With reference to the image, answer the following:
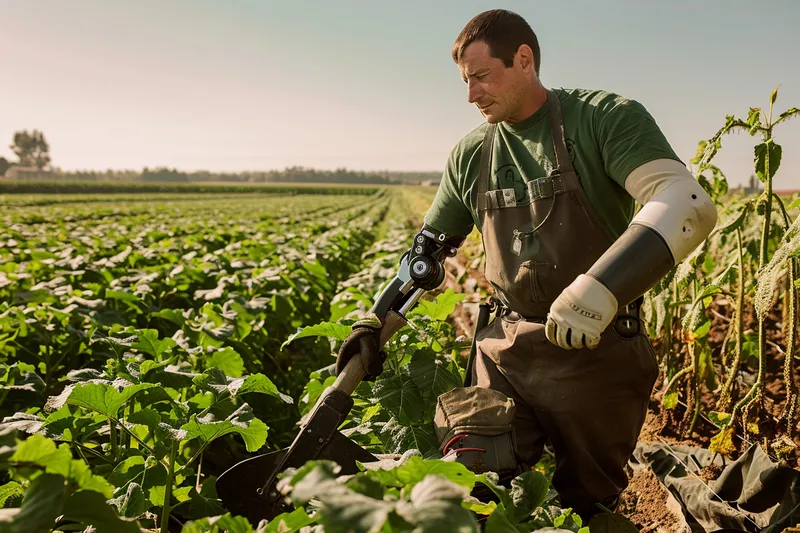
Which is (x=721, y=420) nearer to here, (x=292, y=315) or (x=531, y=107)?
(x=531, y=107)

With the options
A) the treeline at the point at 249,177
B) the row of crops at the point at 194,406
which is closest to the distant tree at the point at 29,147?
the treeline at the point at 249,177

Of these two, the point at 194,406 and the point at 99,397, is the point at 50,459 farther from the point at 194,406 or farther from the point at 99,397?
the point at 194,406

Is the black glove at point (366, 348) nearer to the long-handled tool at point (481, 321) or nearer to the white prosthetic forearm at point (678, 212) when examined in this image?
the long-handled tool at point (481, 321)

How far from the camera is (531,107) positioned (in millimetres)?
2311

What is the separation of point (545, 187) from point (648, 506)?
5.58ft

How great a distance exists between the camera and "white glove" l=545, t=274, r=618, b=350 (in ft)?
5.49

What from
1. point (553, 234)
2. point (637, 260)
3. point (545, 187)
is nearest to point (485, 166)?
point (545, 187)

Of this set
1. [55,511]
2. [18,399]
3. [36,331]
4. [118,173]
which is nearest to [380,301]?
[55,511]

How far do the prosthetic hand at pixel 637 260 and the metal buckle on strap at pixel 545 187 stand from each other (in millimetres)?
417

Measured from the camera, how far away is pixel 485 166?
95.9 inches

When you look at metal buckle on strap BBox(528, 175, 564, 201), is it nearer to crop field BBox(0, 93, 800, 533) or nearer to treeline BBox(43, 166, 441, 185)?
crop field BBox(0, 93, 800, 533)

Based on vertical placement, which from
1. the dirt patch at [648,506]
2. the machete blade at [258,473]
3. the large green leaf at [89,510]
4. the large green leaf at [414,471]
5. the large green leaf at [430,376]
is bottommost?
the dirt patch at [648,506]

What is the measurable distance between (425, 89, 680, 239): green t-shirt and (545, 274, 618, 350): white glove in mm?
491

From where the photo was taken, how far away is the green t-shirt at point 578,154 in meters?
1.96
